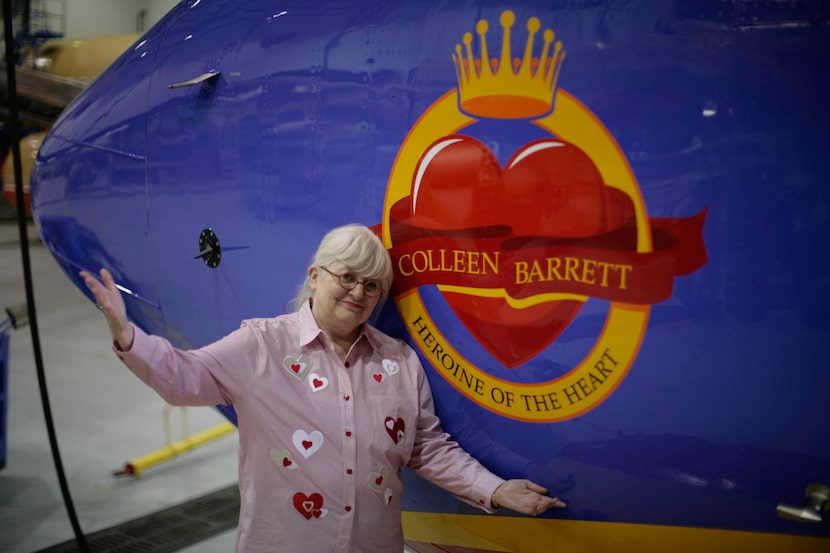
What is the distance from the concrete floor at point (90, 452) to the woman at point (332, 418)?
2231 mm

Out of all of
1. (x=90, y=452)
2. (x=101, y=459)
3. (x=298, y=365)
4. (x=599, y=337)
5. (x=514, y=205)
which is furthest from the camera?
(x=90, y=452)

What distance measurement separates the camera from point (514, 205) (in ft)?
6.98

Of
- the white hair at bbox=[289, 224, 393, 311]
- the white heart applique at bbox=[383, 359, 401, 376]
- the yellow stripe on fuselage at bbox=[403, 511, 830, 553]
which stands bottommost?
the yellow stripe on fuselage at bbox=[403, 511, 830, 553]

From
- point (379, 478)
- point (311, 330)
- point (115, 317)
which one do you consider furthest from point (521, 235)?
point (115, 317)

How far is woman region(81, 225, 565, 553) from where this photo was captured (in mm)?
2289

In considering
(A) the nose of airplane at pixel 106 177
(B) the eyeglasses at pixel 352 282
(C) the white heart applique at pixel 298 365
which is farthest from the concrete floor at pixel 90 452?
(B) the eyeglasses at pixel 352 282

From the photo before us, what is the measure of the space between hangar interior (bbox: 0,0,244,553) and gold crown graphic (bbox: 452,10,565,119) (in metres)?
1.62

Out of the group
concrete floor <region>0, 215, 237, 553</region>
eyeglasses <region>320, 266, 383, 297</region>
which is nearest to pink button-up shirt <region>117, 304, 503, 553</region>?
eyeglasses <region>320, 266, 383, 297</region>

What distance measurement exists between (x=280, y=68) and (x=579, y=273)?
1.22 metres

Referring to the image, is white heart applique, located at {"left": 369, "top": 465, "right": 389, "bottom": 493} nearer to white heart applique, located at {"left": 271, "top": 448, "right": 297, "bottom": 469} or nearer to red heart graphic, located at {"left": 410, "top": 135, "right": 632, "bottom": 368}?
white heart applique, located at {"left": 271, "top": 448, "right": 297, "bottom": 469}

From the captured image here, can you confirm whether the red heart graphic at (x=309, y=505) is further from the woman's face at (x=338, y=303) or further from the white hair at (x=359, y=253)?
the white hair at (x=359, y=253)

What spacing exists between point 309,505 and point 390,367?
426 millimetres

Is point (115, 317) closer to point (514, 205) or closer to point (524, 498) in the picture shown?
point (514, 205)

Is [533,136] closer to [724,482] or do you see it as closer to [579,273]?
[579,273]
